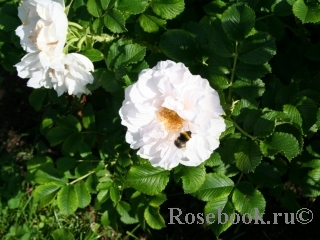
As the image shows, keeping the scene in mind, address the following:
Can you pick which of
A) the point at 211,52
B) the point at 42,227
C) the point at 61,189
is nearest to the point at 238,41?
the point at 211,52

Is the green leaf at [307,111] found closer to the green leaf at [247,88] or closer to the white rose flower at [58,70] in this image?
the green leaf at [247,88]

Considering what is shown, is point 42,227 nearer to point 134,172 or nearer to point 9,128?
point 9,128

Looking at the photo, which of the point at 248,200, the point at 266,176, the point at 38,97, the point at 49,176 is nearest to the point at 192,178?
the point at 248,200

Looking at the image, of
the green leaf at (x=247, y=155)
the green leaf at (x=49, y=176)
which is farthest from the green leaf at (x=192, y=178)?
the green leaf at (x=49, y=176)

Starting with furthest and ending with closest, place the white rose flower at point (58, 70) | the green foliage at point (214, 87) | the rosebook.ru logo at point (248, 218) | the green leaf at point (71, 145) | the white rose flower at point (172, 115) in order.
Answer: the rosebook.ru logo at point (248, 218) < the green leaf at point (71, 145) < the green foliage at point (214, 87) < the white rose flower at point (58, 70) < the white rose flower at point (172, 115)

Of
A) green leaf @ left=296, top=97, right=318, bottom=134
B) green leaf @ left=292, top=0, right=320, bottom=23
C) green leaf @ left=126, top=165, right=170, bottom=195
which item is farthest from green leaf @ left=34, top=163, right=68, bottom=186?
green leaf @ left=292, top=0, right=320, bottom=23

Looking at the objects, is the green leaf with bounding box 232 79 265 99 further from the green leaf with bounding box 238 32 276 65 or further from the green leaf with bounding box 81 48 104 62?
the green leaf with bounding box 81 48 104 62
